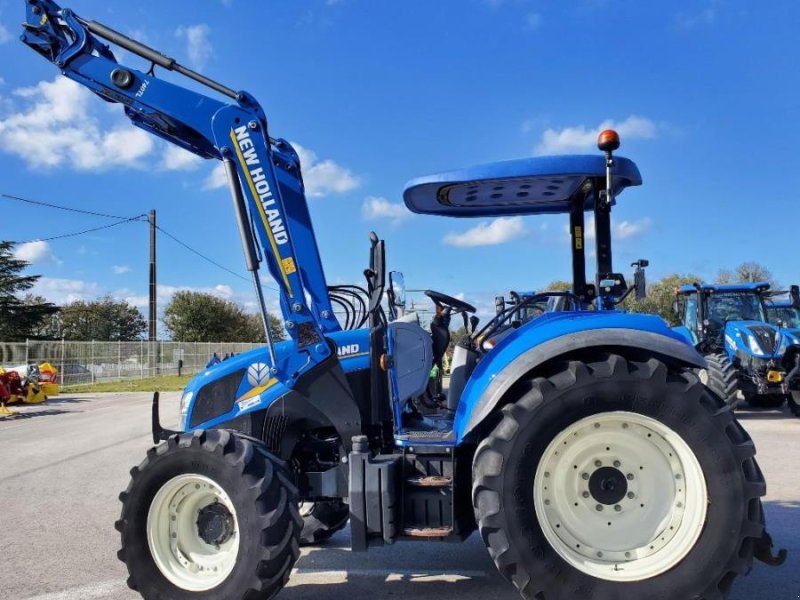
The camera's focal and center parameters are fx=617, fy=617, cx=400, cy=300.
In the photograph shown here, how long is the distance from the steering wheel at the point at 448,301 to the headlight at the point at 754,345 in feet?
31.5

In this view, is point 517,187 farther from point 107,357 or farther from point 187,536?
point 107,357

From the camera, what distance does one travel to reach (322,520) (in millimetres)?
4688

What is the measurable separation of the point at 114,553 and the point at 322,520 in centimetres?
157

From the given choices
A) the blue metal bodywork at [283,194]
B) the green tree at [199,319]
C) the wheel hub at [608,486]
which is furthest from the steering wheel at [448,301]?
the green tree at [199,319]

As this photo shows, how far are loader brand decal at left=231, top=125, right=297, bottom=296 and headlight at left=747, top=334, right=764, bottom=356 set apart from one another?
1086cm

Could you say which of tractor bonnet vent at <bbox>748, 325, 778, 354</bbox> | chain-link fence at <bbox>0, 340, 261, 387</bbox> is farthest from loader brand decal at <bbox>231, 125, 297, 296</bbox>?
chain-link fence at <bbox>0, 340, 261, 387</bbox>

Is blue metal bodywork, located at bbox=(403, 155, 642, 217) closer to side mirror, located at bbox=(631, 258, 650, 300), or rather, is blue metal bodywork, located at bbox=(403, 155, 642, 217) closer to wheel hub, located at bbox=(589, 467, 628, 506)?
side mirror, located at bbox=(631, 258, 650, 300)

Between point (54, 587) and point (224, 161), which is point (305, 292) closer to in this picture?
point (224, 161)

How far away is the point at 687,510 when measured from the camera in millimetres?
3064

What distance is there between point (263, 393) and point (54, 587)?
6.03ft

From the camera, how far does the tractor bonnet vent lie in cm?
1168

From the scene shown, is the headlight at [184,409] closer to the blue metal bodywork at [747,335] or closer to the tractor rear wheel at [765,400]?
the blue metal bodywork at [747,335]

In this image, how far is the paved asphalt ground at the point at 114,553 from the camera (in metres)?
3.78

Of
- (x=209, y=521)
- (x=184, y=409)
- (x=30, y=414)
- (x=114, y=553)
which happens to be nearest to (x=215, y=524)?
(x=209, y=521)
